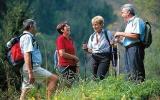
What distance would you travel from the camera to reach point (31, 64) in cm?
679

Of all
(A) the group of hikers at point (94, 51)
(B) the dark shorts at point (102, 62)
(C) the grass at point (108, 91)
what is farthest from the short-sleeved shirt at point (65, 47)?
(C) the grass at point (108, 91)

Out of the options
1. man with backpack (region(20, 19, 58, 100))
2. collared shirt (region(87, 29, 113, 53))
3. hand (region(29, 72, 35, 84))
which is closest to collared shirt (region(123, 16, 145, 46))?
collared shirt (region(87, 29, 113, 53))

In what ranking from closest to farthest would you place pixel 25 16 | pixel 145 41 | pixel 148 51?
pixel 145 41 < pixel 25 16 < pixel 148 51

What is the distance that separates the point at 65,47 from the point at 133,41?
1017 mm

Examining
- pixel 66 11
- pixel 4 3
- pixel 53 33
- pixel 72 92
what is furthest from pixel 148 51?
pixel 72 92

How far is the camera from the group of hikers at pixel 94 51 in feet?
22.3

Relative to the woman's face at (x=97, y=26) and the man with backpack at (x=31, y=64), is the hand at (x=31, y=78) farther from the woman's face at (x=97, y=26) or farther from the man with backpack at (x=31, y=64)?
the woman's face at (x=97, y=26)

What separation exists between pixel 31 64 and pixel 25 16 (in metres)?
5.68

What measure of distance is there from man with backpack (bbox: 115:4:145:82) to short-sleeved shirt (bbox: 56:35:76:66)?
2.47 ft

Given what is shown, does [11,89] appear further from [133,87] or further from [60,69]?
[133,87]

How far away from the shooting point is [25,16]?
40.5 feet

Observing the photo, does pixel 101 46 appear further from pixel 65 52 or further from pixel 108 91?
pixel 108 91

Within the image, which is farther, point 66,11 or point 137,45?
point 66,11

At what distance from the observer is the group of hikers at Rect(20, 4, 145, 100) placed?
22.3 feet
